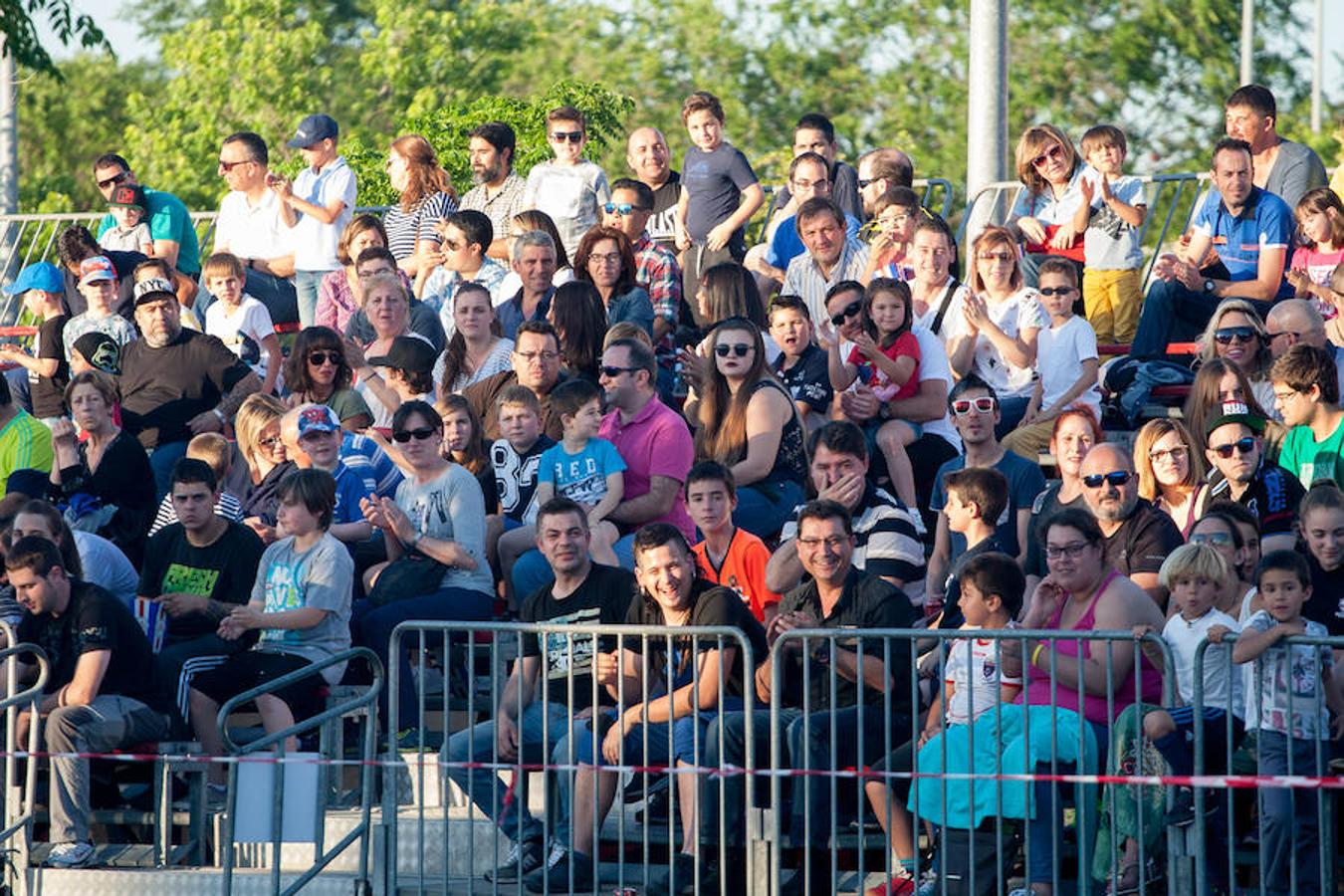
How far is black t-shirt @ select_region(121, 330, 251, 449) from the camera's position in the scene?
573 inches

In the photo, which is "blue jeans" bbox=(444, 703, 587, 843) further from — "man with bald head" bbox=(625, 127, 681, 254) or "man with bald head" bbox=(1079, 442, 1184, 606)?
"man with bald head" bbox=(625, 127, 681, 254)

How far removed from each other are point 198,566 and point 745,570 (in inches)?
103

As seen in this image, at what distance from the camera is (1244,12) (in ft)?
138

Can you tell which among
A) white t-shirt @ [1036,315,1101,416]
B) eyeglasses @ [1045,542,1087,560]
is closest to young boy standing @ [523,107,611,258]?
white t-shirt @ [1036,315,1101,416]

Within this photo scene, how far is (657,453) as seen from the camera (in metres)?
12.4

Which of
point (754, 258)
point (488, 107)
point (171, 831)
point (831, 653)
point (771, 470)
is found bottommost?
point (171, 831)

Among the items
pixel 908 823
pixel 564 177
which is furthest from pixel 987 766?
pixel 564 177

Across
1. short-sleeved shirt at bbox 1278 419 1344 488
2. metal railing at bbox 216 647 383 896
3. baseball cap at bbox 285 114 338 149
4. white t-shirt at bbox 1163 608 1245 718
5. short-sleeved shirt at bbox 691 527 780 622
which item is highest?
baseball cap at bbox 285 114 338 149

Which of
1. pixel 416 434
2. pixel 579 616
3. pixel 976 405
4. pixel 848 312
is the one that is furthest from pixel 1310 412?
pixel 416 434

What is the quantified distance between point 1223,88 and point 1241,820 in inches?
1449

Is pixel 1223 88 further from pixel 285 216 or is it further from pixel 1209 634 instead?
pixel 1209 634

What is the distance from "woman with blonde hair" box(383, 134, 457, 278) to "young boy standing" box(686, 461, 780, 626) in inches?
227

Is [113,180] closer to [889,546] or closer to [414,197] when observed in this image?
[414,197]

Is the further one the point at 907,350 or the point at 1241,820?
the point at 907,350
